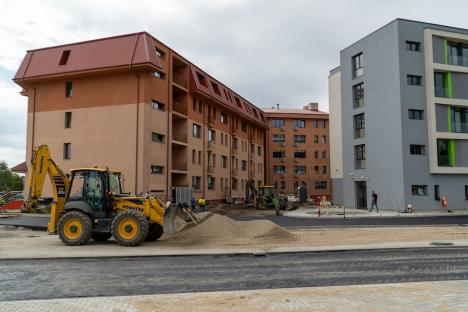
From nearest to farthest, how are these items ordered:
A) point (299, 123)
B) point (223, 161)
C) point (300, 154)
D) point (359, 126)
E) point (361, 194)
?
1. point (361, 194)
2. point (359, 126)
3. point (223, 161)
4. point (300, 154)
5. point (299, 123)

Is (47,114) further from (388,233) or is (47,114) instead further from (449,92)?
(449,92)

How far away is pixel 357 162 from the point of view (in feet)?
144

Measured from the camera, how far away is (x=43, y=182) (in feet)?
56.2

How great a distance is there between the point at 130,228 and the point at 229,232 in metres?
4.38

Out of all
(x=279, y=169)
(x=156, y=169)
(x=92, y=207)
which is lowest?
(x=92, y=207)

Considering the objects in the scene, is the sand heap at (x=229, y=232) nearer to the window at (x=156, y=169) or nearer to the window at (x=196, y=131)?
the window at (x=156, y=169)

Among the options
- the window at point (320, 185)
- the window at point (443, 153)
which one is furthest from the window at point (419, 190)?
the window at point (320, 185)

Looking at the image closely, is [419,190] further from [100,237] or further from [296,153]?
[296,153]

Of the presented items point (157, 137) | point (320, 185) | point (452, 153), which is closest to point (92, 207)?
point (157, 137)

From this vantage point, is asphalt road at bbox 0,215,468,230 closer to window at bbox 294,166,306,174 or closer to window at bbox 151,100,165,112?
window at bbox 151,100,165,112

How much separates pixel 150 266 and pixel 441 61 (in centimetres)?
3730

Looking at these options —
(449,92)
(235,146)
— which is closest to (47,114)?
(235,146)

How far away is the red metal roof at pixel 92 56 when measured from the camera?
33938 mm

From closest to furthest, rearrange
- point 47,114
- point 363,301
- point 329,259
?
point 363,301 < point 329,259 < point 47,114
